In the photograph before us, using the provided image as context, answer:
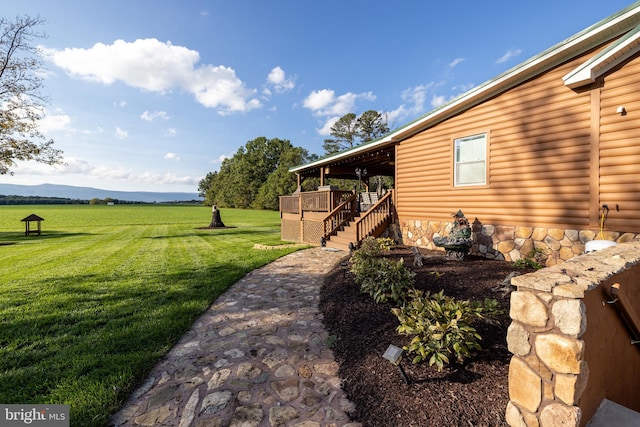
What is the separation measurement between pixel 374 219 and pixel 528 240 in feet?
13.4

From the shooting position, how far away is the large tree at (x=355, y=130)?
112ft

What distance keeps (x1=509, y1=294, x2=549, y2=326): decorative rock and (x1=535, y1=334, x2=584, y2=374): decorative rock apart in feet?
0.33

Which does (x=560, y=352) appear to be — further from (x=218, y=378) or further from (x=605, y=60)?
(x=605, y=60)

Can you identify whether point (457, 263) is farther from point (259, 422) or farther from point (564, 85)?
point (259, 422)

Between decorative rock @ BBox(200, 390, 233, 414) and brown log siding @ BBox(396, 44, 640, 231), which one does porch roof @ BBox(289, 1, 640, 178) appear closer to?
brown log siding @ BBox(396, 44, 640, 231)

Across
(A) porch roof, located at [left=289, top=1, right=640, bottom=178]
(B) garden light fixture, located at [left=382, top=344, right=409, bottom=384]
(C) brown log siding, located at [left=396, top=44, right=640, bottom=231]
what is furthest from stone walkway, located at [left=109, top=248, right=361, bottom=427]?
(A) porch roof, located at [left=289, top=1, right=640, bottom=178]

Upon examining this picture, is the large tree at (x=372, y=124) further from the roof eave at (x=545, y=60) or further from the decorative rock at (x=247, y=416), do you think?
the decorative rock at (x=247, y=416)

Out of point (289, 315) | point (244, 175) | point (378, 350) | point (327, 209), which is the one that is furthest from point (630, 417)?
point (244, 175)

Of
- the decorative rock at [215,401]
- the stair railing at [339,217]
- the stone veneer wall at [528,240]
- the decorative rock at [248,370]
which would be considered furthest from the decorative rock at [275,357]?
the stair railing at [339,217]

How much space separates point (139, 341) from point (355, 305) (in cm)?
293

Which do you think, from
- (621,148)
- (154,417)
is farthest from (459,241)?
(154,417)

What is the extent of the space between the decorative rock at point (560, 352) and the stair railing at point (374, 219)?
6821 millimetres

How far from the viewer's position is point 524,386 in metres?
1.86

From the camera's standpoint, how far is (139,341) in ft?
11.4
